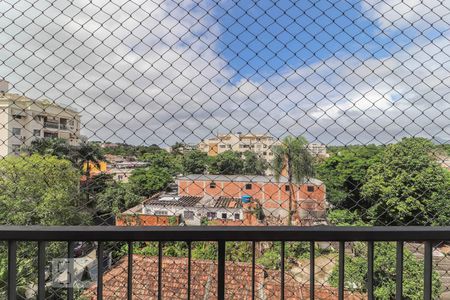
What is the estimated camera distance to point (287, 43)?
46.4 inches

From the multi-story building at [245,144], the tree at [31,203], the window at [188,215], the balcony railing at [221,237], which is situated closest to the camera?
the balcony railing at [221,237]

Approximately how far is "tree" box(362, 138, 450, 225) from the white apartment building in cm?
132

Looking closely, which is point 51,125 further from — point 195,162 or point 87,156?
point 195,162

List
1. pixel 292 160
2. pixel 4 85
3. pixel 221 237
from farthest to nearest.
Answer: pixel 292 160 < pixel 4 85 < pixel 221 237

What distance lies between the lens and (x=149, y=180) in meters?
1.23

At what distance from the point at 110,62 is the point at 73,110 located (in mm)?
253

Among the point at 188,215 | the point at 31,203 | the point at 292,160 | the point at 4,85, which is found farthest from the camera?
the point at 31,203

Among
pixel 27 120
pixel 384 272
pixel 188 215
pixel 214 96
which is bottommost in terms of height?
pixel 384 272

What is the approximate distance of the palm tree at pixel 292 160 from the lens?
1220mm

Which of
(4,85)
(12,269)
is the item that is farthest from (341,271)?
(4,85)

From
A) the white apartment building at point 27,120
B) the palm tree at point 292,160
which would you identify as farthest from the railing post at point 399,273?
the white apartment building at point 27,120

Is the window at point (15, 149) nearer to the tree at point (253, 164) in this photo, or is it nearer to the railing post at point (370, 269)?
the tree at point (253, 164)

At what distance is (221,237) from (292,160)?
482 millimetres

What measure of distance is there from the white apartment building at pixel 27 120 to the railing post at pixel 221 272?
0.75 m
